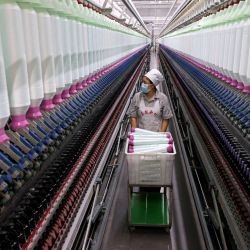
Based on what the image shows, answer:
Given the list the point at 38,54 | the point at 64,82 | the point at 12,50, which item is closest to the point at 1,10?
the point at 12,50

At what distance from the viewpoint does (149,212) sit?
11.4 feet

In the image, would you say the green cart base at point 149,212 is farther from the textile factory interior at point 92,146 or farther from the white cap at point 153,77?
the white cap at point 153,77

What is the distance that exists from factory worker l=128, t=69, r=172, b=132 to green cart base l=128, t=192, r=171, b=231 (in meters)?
0.88

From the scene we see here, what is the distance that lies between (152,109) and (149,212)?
1234 mm

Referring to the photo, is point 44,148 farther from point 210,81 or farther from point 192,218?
point 210,81

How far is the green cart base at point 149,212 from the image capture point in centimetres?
345

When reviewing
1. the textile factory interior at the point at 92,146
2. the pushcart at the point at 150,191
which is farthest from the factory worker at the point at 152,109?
the pushcart at the point at 150,191

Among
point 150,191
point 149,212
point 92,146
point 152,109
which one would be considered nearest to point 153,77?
point 152,109

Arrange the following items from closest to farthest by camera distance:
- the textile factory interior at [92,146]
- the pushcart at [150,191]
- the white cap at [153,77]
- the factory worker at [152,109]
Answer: the textile factory interior at [92,146], the pushcart at [150,191], the white cap at [153,77], the factory worker at [152,109]

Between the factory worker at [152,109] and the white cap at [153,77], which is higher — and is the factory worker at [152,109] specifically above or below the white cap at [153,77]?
below

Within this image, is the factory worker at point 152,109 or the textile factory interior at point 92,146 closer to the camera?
the textile factory interior at point 92,146

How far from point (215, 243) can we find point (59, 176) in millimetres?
1707

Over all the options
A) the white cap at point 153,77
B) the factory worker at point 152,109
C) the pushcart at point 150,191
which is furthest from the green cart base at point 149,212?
the white cap at point 153,77

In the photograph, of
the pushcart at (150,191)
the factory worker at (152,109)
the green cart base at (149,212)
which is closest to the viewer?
the pushcart at (150,191)
